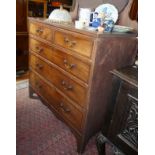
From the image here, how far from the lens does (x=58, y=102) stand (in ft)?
5.30

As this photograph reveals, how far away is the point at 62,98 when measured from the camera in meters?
1.54

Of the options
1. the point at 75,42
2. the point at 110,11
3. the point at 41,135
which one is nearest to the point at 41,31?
the point at 75,42

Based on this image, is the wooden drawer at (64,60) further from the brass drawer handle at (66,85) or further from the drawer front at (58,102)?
the drawer front at (58,102)

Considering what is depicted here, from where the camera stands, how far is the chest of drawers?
3.78ft

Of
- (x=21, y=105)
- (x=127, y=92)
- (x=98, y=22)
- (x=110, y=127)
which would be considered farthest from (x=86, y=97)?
(x=21, y=105)

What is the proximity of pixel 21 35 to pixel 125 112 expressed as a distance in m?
2.20

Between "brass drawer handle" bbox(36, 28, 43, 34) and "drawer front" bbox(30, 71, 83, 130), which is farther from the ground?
"brass drawer handle" bbox(36, 28, 43, 34)

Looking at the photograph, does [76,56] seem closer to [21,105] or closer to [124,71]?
[124,71]

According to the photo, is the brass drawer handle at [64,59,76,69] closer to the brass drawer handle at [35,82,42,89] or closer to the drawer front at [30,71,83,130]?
the drawer front at [30,71,83,130]

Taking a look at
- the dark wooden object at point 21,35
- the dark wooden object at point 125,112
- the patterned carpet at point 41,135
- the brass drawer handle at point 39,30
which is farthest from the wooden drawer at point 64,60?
the dark wooden object at point 21,35

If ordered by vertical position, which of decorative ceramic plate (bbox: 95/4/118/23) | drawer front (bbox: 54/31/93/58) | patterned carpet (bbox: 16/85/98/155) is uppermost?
decorative ceramic plate (bbox: 95/4/118/23)

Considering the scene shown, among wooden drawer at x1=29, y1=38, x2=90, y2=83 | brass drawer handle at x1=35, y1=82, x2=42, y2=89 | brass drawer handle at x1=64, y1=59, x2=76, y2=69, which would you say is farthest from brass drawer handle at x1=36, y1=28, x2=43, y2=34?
brass drawer handle at x1=35, y1=82, x2=42, y2=89
